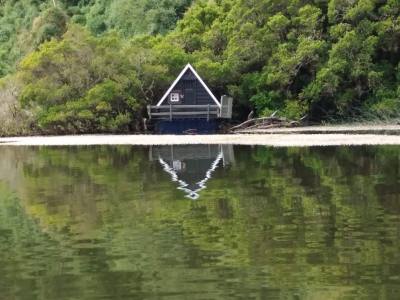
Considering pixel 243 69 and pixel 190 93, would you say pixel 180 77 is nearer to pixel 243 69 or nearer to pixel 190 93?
pixel 190 93

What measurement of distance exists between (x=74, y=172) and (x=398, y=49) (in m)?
33.0

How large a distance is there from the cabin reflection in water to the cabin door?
13563 mm

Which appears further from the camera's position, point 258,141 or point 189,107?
point 189,107

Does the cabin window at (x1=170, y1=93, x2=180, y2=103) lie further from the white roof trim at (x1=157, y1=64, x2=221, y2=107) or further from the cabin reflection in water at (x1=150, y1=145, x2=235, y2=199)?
the cabin reflection in water at (x1=150, y1=145, x2=235, y2=199)

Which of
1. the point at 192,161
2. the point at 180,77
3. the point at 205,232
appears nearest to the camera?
the point at 205,232

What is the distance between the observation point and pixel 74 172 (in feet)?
79.0

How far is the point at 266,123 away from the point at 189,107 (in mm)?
5446

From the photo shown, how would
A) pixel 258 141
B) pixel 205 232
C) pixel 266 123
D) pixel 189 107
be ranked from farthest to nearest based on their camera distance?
pixel 266 123, pixel 189 107, pixel 258 141, pixel 205 232

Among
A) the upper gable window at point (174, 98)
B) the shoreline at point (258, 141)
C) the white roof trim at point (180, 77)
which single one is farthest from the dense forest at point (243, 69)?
the shoreline at point (258, 141)

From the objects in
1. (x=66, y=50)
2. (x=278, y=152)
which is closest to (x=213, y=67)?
(x=66, y=50)

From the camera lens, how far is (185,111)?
48.9 m

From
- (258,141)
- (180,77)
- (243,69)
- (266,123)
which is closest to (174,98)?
(180,77)

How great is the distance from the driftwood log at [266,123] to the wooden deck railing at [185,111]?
206 centimetres

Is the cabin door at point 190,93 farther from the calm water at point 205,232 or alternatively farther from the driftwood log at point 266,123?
the calm water at point 205,232
